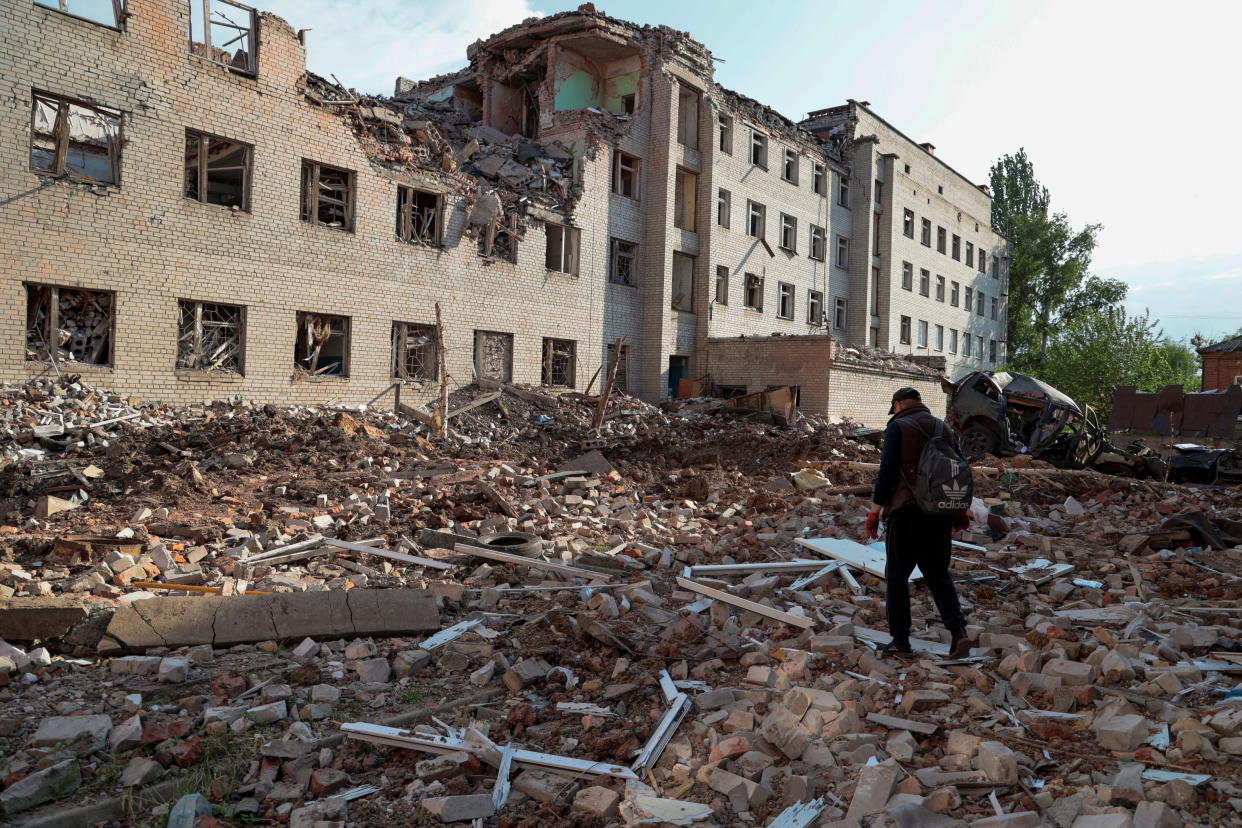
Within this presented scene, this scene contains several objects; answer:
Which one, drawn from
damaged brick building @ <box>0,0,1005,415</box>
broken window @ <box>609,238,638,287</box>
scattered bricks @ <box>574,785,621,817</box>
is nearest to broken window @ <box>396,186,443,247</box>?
damaged brick building @ <box>0,0,1005,415</box>

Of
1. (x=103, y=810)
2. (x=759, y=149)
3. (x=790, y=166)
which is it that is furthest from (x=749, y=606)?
(x=790, y=166)

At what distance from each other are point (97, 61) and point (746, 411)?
16.6m

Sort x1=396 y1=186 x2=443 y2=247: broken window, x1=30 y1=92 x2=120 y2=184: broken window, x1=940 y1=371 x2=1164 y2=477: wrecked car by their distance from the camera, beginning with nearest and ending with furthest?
1. x1=30 y1=92 x2=120 y2=184: broken window
2. x1=940 y1=371 x2=1164 y2=477: wrecked car
3. x1=396 y1=186 x2=443 y2=247: broken window

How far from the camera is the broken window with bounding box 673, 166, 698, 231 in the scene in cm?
2705

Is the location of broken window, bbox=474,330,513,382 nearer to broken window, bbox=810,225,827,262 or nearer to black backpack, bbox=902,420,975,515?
broken window, bbox=810,225,827,262

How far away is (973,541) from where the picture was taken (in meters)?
8.83

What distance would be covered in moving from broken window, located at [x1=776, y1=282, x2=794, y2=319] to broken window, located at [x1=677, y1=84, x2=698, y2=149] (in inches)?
268

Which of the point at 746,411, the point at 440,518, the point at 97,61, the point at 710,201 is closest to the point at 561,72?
the point at 710,201

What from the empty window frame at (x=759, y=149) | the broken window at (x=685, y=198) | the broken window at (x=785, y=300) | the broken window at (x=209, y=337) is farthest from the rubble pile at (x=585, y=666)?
the empty window frame at (x=759, y=149)

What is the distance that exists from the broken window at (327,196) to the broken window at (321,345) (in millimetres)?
2077

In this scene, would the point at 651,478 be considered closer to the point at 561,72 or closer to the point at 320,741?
the point at 320,741

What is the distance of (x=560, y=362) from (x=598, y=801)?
20.0 m

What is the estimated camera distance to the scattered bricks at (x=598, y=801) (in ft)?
11.7

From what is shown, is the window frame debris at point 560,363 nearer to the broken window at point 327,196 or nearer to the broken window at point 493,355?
the broken window at point 493,355
